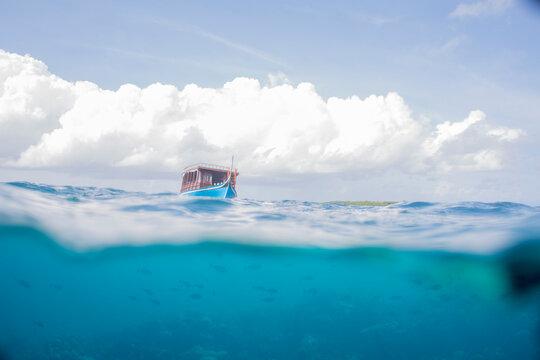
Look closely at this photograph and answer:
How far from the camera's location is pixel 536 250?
7.87 metres

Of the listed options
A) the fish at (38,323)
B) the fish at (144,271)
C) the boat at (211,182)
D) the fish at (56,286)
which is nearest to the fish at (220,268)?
the fish at (144,271)

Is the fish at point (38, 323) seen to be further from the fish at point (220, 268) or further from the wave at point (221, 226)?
the fish at point (220, 268)

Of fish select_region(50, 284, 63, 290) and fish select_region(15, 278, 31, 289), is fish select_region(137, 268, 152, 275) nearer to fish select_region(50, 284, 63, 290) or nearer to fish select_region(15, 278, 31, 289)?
fish select_region(50, 284, 63, 290)

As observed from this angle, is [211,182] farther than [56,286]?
Yes

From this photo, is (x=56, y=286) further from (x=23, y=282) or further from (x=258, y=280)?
(x=258, y=280)

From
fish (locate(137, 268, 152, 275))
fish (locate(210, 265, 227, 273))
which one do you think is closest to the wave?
fish (locate(210, 265, 227, 273))

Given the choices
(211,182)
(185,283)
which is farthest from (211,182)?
(185,283)

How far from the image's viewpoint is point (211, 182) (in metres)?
39.8

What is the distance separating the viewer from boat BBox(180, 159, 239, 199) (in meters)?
38.4

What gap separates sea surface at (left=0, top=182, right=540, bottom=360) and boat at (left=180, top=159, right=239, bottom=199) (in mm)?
24701

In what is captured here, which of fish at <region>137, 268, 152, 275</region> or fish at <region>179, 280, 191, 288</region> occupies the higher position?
fish at <region>137, 268, 152, 275</region>

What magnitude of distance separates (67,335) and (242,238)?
369 inches

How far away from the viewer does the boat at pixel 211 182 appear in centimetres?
3844

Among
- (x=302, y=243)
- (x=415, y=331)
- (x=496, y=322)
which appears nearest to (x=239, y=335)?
(x=302, y=243)
